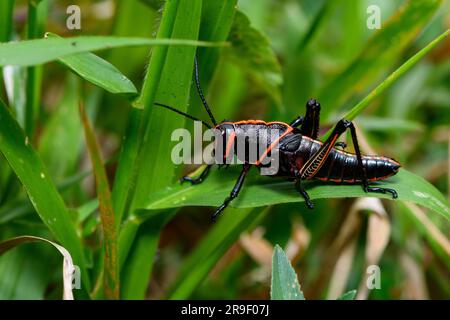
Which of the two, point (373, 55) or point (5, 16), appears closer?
point (5, 16)

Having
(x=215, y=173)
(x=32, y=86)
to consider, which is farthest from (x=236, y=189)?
(x=32, y=86)

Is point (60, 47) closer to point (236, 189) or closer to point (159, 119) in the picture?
point (159, 119)

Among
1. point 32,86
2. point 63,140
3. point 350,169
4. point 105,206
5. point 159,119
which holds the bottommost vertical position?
point 105,206

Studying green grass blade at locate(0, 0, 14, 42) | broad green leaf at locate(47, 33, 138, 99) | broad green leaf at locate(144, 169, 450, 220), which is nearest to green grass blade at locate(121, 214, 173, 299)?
broad green leaf at locate(144, 169, 450, 220)

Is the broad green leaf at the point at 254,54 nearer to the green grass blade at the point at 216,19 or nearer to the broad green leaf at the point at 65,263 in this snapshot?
the green grass blade at the point at 216,19

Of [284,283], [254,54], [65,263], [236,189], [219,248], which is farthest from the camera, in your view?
[254,54]

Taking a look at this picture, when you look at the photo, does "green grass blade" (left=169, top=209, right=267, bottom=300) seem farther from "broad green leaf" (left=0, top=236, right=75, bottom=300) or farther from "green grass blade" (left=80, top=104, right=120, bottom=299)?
"broad green leaf" (left=0, top=236, right=75, bottom=300)
